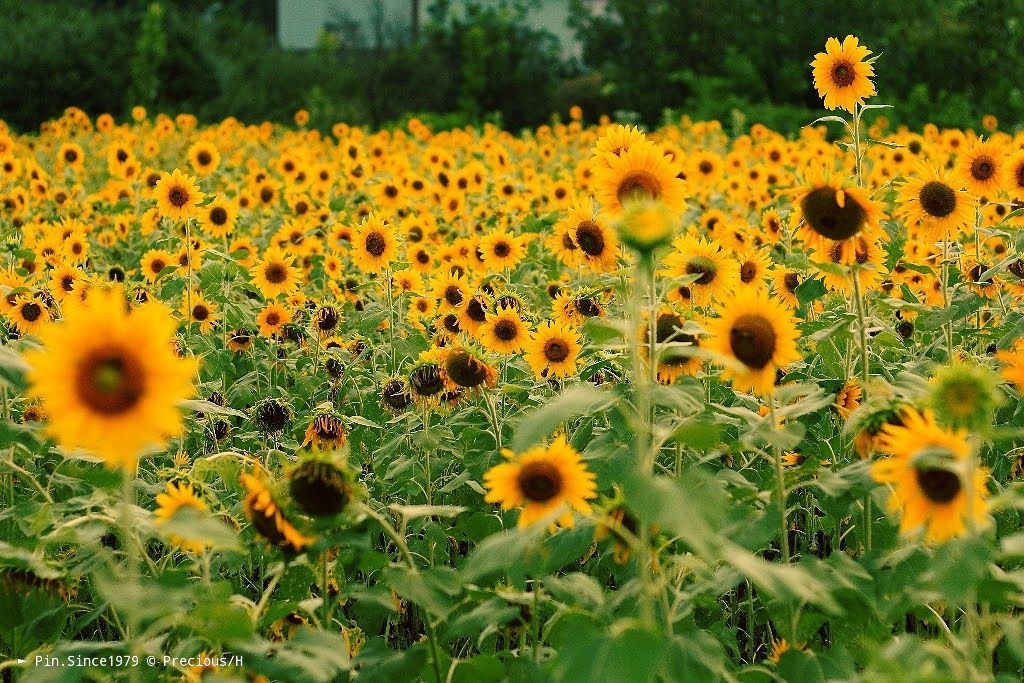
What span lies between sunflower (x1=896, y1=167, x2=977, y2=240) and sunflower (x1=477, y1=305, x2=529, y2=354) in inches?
43.6

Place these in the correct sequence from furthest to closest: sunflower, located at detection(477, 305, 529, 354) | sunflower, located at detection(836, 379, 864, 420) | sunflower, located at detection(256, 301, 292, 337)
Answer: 1. sunflower, located at detection(256, 301, 292, 337)
2. sunflower, located at detection(477, 305, 529, 354)
3. sunflower, located at detection(836, 379, 864, 420)

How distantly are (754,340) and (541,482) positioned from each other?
445 millimetres

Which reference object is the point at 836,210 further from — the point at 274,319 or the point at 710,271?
the point at 274,319

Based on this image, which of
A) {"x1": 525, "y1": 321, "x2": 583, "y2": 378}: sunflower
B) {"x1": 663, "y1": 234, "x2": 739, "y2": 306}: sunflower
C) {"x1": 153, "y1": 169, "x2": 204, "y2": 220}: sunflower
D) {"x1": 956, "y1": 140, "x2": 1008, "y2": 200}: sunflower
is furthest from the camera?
{"x1": 153, "y1": 169, "x2": 204, "y2": 220}: sunflower

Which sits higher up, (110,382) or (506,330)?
(110,382)

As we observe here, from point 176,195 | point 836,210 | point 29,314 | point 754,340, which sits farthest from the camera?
point 176,195

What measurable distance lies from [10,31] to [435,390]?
1752 centimetres

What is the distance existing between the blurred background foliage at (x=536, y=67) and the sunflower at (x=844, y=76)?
34.8 ft

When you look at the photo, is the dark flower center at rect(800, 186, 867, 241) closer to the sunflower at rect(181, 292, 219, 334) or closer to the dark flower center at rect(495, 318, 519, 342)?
the dark flower center at rect(495, 318, 519, 342)

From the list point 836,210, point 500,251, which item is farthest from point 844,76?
point 500,251

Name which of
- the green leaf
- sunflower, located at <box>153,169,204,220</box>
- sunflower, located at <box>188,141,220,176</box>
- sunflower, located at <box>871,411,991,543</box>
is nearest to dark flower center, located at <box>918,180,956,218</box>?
sunflower, located at <box>871,411,991,543</box>

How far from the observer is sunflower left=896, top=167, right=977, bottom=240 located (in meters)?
3.24

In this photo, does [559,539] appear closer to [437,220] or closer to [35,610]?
[35,610]

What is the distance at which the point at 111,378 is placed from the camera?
1465mm
